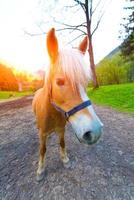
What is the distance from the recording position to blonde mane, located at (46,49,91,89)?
1.57 metres

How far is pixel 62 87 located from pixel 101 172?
1.73 metres

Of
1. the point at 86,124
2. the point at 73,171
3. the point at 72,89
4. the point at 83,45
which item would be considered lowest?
the point at 73,171

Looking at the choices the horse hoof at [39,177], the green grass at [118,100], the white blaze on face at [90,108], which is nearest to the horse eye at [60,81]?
the white blaze on face at [90,108]

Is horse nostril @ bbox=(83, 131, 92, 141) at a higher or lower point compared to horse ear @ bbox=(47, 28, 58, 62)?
lower

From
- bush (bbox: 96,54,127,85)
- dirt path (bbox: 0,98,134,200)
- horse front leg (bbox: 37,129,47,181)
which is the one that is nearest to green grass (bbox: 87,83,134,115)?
dirt path (bbox: 0,98,134,200)

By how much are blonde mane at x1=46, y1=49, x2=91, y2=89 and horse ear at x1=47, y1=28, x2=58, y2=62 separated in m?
0.05

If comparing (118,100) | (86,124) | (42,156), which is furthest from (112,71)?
(86,124)

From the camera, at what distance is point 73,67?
158 centimetres

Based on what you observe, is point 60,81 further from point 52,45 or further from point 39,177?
point 39,177

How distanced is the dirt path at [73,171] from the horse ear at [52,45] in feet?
5.81

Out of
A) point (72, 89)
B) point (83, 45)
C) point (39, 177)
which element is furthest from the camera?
point (39, 177)

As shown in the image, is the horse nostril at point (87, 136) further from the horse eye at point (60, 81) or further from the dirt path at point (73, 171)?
the dirt path at point (73, 171)

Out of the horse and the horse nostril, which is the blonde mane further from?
the horse nostril

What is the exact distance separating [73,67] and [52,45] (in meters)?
0.34
